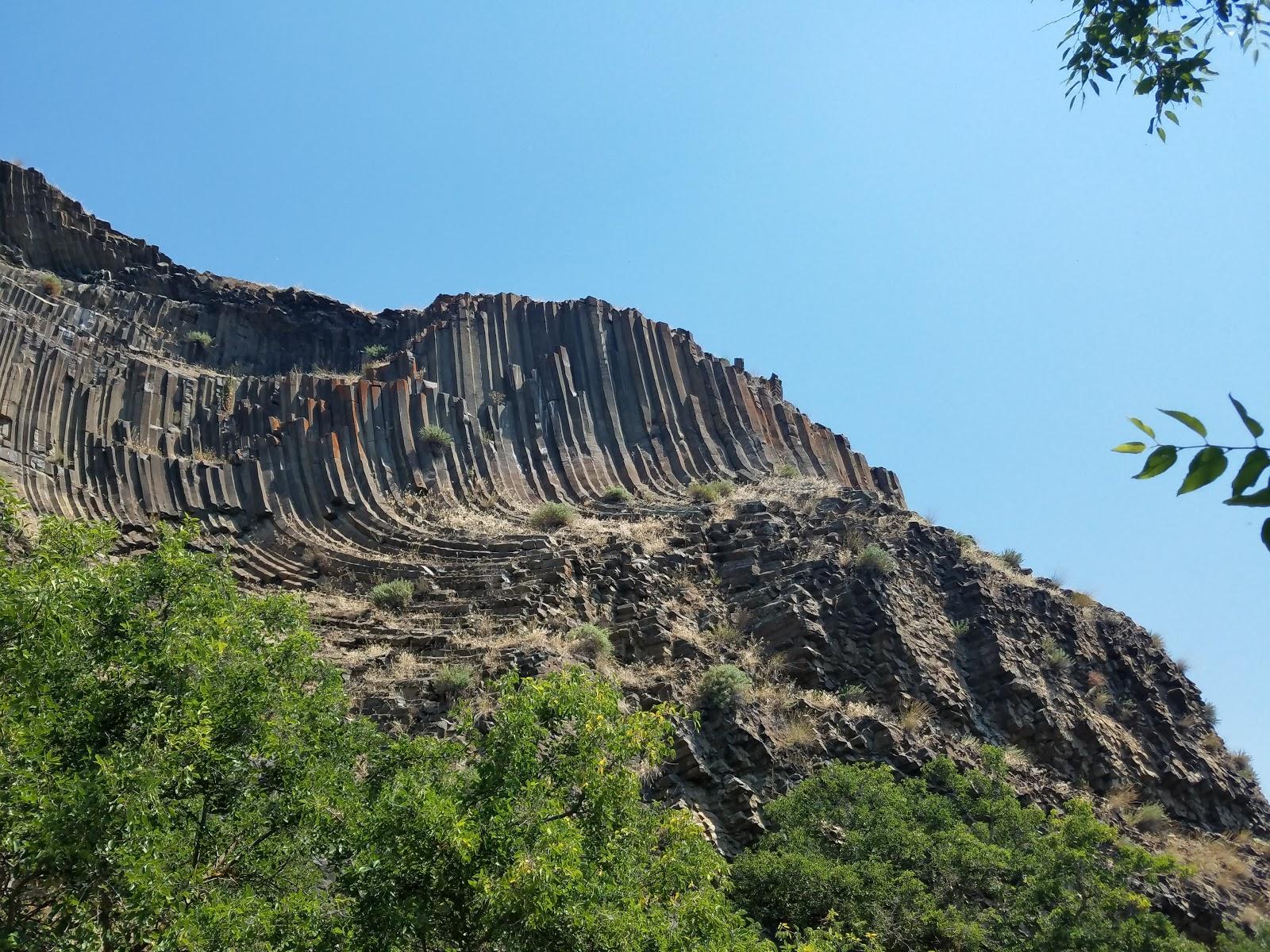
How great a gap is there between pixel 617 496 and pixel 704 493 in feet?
7.38

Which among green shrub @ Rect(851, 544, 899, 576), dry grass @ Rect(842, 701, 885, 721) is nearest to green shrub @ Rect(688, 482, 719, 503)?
green shrub @ Rect(851, 544, 899, 576)

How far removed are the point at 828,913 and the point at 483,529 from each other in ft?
45.4

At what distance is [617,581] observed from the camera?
22766 mm

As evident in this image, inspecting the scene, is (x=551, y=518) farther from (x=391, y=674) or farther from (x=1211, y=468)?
(x=1211, y=468)

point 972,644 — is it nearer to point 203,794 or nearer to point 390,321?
point 203,794

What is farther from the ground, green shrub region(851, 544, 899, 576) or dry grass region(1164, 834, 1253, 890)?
green shrub region(851, 544, 899, 576)

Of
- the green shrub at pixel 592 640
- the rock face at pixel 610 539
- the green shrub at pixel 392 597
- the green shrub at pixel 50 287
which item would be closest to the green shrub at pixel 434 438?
the rock face at pixel 610 539

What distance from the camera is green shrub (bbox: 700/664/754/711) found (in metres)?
19.0

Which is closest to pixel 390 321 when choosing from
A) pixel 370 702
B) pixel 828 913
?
pixel 370 702

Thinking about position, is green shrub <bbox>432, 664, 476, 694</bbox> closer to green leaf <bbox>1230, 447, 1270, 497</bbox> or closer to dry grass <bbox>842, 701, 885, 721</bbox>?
dry grass <bbox>842, 701, 885, 721</bbox>

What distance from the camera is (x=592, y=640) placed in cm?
2000

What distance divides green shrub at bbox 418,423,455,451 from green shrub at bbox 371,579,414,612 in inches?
254

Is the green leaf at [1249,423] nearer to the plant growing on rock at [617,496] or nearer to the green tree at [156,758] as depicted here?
the green tree at [156,758]

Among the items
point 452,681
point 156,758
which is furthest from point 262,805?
point 452,681
